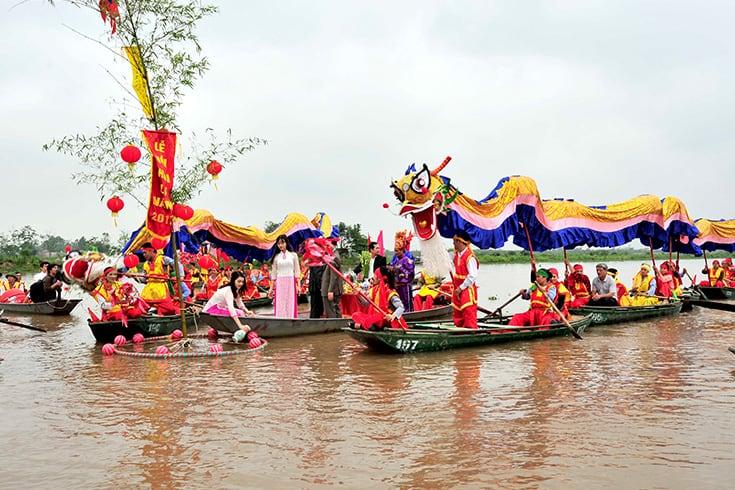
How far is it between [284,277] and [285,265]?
0.23 meters

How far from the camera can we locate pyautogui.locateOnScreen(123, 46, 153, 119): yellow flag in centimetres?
934

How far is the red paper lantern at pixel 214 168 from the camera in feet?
33.6

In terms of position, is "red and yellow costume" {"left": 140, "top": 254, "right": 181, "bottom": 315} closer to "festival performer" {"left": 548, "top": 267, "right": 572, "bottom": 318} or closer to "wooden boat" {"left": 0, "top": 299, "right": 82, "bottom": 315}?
"wooden boat" {"left": 0, "top": 299, "right": 82, "bottom": 315}

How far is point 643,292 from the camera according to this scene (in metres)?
15.4

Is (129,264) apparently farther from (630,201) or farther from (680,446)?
(630,201)

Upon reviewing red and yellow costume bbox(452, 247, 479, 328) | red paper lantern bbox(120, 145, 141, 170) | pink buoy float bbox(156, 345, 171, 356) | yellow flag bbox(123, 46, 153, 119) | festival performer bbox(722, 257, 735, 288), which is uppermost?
yellow flag bbox(123, 46, 153, 119)

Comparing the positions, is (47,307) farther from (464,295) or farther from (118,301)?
(464,295)

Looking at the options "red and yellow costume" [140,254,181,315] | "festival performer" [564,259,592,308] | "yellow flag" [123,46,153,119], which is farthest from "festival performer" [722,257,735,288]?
"yellow flag" [123,46,153,119]

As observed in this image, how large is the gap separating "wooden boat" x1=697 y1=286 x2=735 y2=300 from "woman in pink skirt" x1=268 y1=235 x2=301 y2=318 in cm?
1400

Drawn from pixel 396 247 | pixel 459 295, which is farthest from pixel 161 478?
pixel 396 247

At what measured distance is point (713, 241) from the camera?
67.2ft

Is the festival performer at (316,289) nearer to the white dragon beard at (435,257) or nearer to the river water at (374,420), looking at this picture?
the white dragon beard at (435,257)

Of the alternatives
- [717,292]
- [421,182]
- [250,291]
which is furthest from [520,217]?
[717,292]

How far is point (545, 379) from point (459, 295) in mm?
2388
